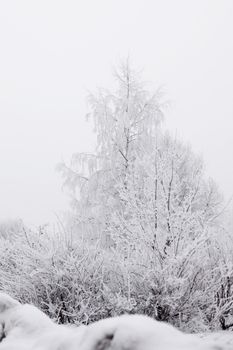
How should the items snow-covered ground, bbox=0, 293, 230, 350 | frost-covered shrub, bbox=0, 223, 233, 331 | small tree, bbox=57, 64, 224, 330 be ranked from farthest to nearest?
small tree, bbox=57, 64, 224, 330, frost-covered shrub, bbox=0, 223, 233, 331, snow-covered ground, bbox=0, 293, 230, 350

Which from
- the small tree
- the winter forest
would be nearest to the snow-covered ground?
the winter forest

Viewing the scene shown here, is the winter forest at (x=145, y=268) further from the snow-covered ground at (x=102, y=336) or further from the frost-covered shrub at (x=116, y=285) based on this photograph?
the snow-covered ground at (x=102, y=336)

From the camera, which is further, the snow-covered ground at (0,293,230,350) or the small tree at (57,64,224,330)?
the small tree at (57,64,224,330)

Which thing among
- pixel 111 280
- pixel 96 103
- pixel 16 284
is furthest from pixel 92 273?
pixel 96 103

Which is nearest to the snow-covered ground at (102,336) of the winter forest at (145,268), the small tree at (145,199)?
the winter forest at (145,268)

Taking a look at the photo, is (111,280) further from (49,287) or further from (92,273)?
(49,287)

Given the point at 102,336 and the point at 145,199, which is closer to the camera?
the point at 102,336

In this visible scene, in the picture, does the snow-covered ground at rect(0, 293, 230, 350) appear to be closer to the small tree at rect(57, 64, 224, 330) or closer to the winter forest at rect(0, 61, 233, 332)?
the winter forest at rect(0, 61, 233, 332)

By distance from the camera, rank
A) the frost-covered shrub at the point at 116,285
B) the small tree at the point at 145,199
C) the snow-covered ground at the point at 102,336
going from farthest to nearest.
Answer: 1. the small tree at the point at 145,199
2. the frost-covered shrub at the point at 116,285
3. the snow-covered ground at the point at 102,336

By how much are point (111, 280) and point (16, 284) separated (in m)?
1.73

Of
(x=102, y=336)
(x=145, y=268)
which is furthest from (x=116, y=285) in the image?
(x=102, y=336)

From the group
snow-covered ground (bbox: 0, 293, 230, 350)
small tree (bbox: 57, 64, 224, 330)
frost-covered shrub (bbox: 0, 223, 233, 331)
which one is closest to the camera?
snow-covered ground (bbox: 0, 293, 230, 350)

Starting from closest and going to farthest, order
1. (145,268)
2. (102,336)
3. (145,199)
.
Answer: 1. (102,336)
2. (145,268)
3. (145,199)

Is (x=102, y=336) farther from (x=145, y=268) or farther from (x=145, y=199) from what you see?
(x=145, y=199)
